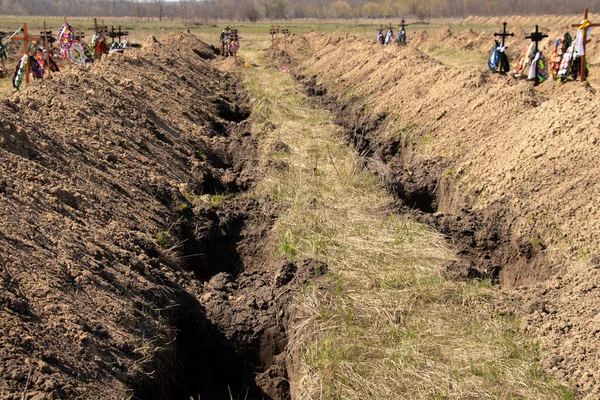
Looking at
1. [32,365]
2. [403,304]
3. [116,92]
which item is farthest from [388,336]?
[116,92]

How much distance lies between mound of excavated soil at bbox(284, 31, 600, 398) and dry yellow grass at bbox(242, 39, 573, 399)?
32cm

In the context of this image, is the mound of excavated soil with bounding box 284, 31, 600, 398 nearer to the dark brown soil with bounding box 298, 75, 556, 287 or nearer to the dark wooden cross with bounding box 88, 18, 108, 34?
the dark brown soil with bounding box 298, 75, 556, 287

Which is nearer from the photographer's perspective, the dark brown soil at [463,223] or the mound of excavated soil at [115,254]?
the mound of excavated soil at [115,254]

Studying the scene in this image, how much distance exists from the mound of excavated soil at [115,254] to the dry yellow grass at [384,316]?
0.51 meters

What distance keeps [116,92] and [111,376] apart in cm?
660

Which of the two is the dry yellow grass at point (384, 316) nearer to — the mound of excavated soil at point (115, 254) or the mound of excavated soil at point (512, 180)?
the mound of excavated soil at point (512, 180)

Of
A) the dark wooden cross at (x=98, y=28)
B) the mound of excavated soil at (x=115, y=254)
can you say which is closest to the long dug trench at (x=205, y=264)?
the mound of excavated soil at (x=115, y=254)

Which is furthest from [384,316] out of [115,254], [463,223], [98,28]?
[98,28]

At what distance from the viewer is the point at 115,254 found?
532 cm

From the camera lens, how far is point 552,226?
255 inches

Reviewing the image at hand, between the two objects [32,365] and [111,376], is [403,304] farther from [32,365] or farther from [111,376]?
[32,365]

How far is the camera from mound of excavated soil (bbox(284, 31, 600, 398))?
5.13 meters

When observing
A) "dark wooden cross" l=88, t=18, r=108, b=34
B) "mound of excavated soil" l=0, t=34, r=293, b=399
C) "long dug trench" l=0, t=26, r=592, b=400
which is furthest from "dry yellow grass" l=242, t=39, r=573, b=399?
"dark wooden cross" l=88, t=18, r=108, b=34

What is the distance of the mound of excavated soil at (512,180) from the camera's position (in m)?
5.13
